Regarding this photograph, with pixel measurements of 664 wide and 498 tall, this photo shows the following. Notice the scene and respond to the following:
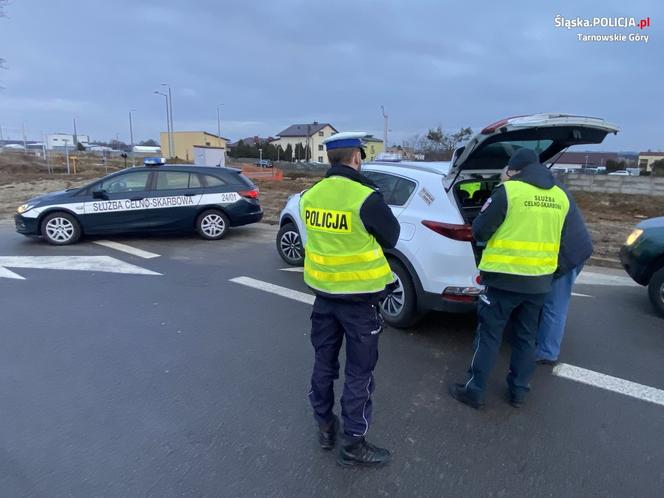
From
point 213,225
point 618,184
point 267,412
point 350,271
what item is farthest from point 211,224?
point 618,184

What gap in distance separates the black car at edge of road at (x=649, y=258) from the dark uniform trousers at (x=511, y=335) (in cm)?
270

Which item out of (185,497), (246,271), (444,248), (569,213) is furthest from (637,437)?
(246,271)

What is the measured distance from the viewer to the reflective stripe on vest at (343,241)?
7.66 ft

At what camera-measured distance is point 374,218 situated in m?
2.31

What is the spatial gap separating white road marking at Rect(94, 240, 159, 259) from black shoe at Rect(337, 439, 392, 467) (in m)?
5.87

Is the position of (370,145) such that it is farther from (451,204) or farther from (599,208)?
(599,208)

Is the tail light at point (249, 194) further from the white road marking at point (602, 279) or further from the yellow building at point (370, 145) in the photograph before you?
the white road marking at point (602, 279)

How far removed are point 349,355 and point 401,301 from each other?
6.03 ft

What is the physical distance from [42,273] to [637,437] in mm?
7041

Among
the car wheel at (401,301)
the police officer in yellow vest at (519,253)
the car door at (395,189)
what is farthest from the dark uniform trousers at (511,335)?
the car door at (395,189)

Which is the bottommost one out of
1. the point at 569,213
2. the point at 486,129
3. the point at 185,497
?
the point at 185,497

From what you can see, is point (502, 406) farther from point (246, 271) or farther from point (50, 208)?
point (50, 208)

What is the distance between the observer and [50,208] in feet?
26.8

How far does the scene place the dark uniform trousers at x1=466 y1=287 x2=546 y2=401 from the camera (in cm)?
290
